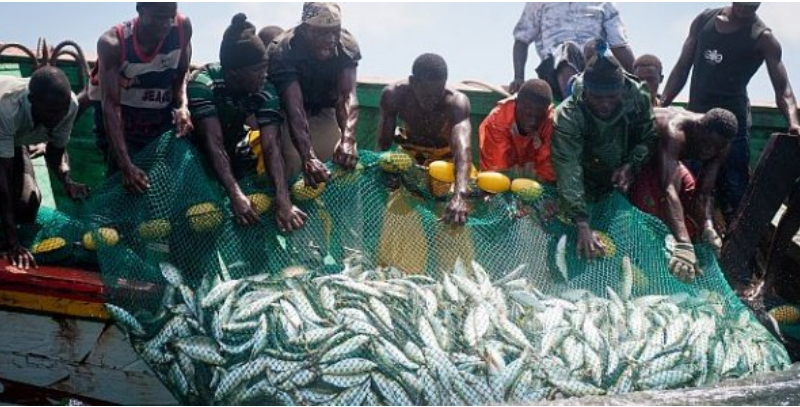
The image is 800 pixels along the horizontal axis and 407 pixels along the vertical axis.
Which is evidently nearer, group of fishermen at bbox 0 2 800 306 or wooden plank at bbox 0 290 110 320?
wooden plank at bbox 0 290 110 320

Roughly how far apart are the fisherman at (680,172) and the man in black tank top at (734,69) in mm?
906

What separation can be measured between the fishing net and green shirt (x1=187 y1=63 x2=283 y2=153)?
0.29 meters

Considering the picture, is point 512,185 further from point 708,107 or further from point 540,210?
point 708,107

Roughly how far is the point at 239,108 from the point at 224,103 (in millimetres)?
106

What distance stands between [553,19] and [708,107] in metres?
1.67

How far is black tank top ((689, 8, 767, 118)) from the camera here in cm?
815

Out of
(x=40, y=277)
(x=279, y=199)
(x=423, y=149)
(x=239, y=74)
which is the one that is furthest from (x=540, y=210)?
(x=40, y=277)

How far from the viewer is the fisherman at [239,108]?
6.15 m

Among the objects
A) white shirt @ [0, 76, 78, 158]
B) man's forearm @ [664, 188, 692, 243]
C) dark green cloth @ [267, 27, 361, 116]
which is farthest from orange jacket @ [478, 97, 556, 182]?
white shirt @ [0, 76, 78, 158]

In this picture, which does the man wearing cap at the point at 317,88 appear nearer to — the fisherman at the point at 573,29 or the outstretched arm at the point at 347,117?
the outstretched arm at the point at 347,117

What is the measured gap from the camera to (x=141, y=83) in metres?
6.79

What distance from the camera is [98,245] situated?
6129 mm

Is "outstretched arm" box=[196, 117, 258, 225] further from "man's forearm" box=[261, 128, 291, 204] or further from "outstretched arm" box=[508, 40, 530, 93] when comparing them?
"outstretched arm" box=[508, 40, 530, 93]

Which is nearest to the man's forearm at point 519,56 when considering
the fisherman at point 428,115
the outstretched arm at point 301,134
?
the fisherman at point 428,115
